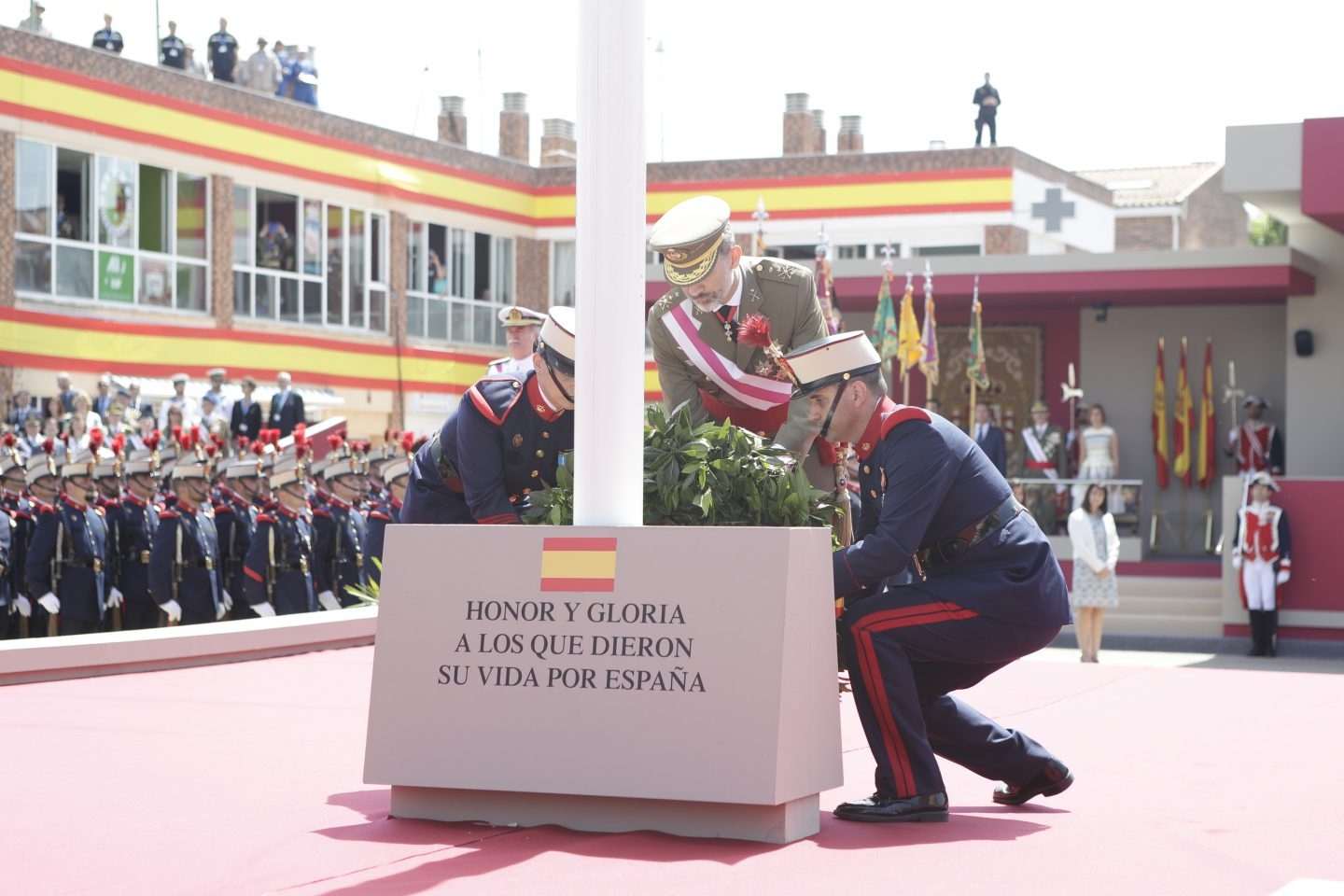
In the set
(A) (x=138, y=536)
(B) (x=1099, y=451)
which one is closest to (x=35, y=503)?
(A) (x=138, y=536)

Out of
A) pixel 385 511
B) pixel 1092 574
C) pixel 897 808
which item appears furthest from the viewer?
pixel 1092 574

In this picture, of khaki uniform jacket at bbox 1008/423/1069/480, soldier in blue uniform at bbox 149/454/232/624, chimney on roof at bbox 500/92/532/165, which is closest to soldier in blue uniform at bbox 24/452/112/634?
soldier in blue uniform at bbox 149/454/232/624

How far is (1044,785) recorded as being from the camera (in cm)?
553

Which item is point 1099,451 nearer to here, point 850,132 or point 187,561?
point 187,561

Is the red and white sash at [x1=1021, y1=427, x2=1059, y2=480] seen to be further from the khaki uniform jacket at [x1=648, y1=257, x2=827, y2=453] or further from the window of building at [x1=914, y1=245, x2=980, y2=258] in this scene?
the khaki uniform jacket at [x1=648, y1=257, x2=827, y2=453]

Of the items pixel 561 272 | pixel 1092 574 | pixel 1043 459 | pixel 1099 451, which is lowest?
pixel 1092 574

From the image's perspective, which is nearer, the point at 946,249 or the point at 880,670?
the point at 880,670

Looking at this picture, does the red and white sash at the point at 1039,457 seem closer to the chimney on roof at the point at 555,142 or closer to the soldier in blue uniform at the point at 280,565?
the soldier in blue uniform at the point at 280,565

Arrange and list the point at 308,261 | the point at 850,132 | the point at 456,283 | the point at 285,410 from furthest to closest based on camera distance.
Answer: the point at 850,132, the point at 456,283, the point at 308,261, the point at 285,410

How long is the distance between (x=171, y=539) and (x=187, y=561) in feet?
0.83

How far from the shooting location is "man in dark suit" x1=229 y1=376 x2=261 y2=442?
22578mm

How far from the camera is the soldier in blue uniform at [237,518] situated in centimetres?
1477

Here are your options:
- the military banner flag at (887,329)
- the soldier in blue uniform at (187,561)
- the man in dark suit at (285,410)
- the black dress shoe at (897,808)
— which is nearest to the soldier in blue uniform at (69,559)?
the soldier in blue uniform at (187,561)

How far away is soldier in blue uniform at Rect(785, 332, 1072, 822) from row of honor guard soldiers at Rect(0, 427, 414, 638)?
362 inches
